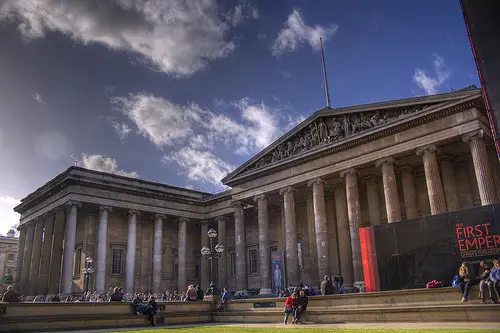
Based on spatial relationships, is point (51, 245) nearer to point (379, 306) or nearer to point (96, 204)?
point (96, 204)

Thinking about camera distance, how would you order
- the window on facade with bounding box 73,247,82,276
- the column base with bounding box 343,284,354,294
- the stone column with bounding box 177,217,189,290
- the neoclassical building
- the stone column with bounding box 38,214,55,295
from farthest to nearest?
the stone column with bounding box 177,217,189,290 → the window on facade with bounding box 73,247,82,276 → the stone column with bounding box 38,214,55,295 → the column base with bounding box 343,284,354,294 → the neoclassical building

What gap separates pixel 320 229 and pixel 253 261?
14054 mm

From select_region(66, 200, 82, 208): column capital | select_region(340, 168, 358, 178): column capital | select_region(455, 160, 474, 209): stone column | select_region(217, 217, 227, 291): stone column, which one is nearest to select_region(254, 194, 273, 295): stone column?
select_region(217, 217, 227, 291): stone column

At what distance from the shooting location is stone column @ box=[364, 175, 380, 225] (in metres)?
35.6

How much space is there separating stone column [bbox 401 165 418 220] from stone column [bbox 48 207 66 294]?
101ft

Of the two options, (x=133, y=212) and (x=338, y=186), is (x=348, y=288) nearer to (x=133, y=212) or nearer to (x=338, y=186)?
(x=338, y=186)

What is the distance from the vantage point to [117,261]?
147 ft

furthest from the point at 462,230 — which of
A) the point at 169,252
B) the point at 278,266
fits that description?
the point at 169,252

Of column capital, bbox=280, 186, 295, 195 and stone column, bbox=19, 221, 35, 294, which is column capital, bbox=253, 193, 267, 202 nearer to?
column capital, bbox=280, 186, 295, 195

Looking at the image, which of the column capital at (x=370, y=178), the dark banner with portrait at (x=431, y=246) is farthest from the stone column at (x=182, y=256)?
the dark banner with portrait at (x=431, y=246)

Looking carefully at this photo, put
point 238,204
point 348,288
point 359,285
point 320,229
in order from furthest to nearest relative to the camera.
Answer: point 238,204
point 320,229
point 348,288
point 359,285

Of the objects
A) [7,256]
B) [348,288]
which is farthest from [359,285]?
[7,256]

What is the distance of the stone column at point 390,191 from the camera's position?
101 ft

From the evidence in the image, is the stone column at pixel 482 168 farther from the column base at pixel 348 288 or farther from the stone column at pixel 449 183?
the column base at pixel 348 288
